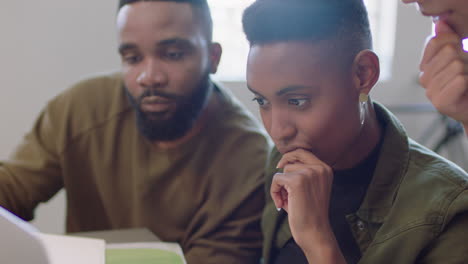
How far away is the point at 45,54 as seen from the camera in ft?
6.81

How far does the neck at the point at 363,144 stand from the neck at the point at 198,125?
1.54 feet

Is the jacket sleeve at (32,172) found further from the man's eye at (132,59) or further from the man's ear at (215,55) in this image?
the man's ear at (215,55)

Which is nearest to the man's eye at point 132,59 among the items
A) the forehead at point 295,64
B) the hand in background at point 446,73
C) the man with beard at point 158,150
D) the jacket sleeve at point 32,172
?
the man with beard at point 158,150

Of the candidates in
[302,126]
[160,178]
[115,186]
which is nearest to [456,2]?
[302,126]

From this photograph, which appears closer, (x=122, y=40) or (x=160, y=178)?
(x=122, y=40)

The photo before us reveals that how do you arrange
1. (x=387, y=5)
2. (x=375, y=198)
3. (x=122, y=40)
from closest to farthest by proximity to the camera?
(x=375, y=198), (x=122, y=40), (x=387, y=5)

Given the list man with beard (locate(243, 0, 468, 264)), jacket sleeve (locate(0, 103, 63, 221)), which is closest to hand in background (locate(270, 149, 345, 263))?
man with beard (locate(243, 0, 468, 264))

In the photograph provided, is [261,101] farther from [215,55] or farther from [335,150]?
[215,55]

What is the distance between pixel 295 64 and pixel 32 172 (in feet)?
2.64

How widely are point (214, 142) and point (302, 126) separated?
495 millimetres

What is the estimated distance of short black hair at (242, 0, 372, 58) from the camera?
0.68m

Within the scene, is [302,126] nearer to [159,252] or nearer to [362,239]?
[362,239]

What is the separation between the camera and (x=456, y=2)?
2.03 ft

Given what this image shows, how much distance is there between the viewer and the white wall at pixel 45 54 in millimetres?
2023
